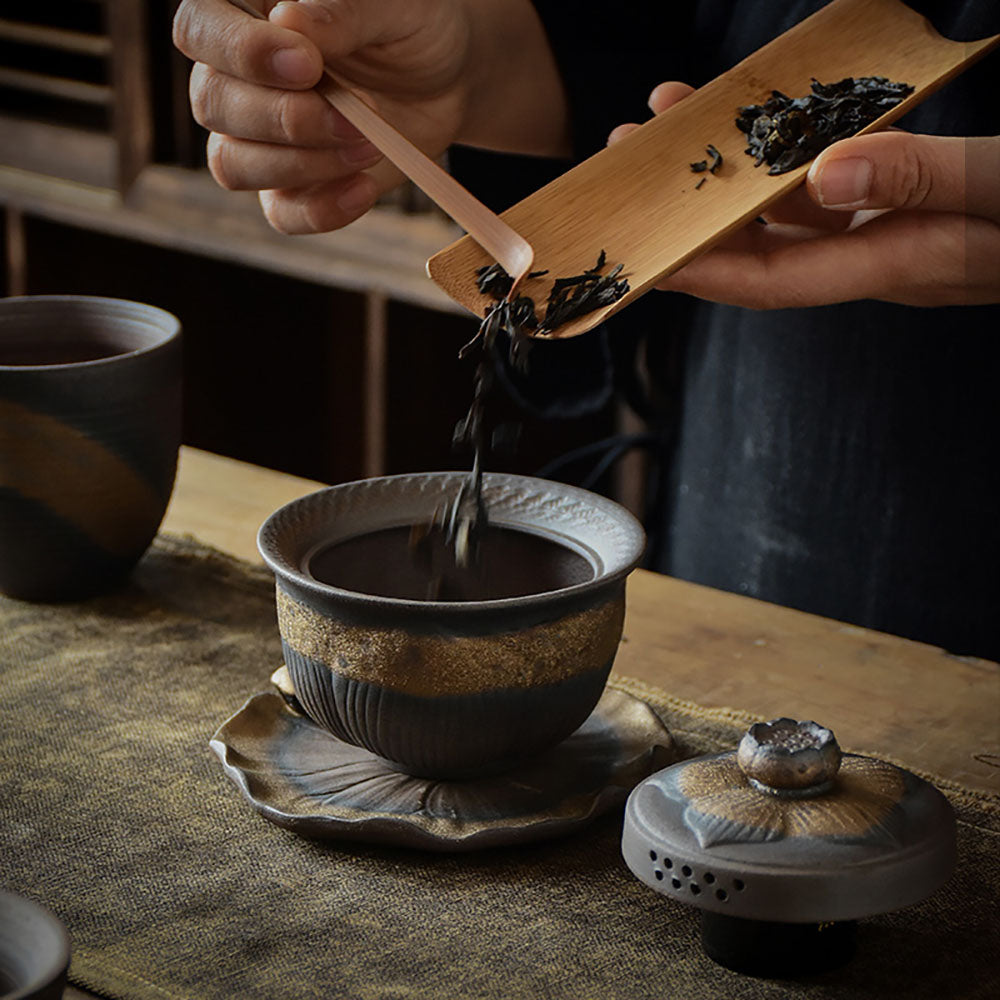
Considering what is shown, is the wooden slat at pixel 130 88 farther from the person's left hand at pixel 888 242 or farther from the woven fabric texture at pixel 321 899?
the woven fabric texture at pixel 321 899

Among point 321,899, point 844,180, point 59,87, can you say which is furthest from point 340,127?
point 59,87

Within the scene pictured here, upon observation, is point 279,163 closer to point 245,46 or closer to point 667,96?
point 245,46

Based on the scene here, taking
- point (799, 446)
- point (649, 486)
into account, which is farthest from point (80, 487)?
point (649, 486)

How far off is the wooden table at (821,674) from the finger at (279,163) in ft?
1.03

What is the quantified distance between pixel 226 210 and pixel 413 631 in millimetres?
1842

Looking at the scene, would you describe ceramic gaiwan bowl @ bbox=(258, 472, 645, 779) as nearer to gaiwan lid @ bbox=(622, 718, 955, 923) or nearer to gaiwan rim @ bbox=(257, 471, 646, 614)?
gaiwan rim @ bbox=(257, 471, 646, 614)

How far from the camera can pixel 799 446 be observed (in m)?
1.46

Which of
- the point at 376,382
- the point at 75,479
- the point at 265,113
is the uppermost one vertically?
the point at 265,113

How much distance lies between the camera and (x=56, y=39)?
101 inches

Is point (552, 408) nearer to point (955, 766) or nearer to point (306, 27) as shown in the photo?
point (306, 27)

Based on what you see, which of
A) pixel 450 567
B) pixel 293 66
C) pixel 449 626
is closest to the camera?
pixel 449 626

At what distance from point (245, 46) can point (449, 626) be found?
0.51m

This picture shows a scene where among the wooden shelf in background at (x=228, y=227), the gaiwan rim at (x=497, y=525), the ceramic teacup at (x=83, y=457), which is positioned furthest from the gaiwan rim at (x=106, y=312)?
the wooden shelf in background at (x=228, y=227)

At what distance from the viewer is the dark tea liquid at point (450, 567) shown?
891mm
